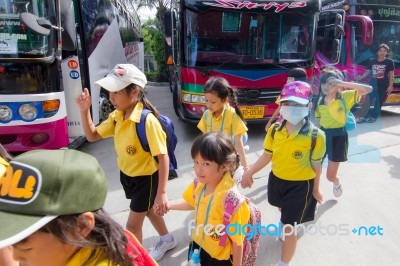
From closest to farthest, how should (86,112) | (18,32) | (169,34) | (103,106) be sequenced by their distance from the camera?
(86,112) < (18,32) < (103,106) < (169,34)

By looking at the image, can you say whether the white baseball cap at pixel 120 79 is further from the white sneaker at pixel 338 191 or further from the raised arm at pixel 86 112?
the white sneaker at pixel 338 191

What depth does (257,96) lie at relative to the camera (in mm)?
5703

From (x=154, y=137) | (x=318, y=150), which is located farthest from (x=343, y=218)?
(x=154, y=137)

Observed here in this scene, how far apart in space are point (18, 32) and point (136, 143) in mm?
2245

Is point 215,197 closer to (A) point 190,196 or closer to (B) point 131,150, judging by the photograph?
(A) point 190,196

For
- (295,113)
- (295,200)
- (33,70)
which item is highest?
(33,70)

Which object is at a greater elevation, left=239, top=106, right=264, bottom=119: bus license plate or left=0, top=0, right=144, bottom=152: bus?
left=0, top=0, right=144, bottom=152: bus

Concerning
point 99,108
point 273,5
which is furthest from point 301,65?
point 99,108

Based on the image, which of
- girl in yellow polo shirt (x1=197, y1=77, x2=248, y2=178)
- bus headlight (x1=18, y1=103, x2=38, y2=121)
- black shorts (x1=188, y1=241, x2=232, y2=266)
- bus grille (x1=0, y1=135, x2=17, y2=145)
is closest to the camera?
black shorts (x1=188, y1=241, x2=232, y2=266)

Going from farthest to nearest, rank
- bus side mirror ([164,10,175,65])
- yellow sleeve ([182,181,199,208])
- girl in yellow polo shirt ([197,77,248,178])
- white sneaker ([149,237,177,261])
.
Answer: bus side mirror ([164,10,175,65]) → girl in yellow polo shirt ([197,77,248,178]) → white sneaker ([149,237,177,261]) → yellow sleeve ([182,181,199,208])

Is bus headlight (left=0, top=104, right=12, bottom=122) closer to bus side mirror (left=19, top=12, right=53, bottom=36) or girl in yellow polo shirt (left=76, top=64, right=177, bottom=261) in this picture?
bus side mirror (left=19, top=12, right=53, bottom=36)

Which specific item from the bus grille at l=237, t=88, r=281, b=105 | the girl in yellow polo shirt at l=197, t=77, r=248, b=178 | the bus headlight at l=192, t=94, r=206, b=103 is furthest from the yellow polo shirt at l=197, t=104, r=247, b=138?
the bus grille at l=237, t=88, r=281, b=105

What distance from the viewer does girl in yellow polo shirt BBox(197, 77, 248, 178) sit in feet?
9.55

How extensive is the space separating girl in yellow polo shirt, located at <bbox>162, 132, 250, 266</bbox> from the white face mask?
69cm
